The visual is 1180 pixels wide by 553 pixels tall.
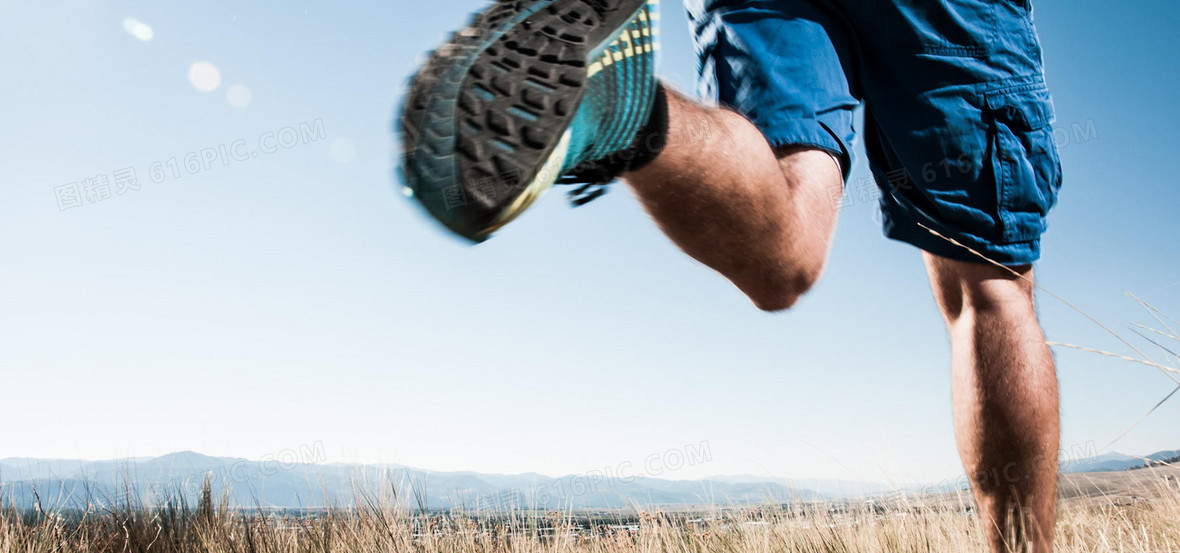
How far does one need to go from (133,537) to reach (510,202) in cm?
202

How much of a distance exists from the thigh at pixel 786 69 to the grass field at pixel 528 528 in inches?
39.3

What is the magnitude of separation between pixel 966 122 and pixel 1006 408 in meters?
0.56

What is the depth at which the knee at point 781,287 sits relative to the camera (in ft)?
3.79

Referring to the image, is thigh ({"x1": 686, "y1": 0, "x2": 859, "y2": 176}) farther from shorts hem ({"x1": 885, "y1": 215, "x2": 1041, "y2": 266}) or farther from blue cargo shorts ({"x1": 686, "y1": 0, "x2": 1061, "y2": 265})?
shorts hem ({"x1": 885, "y1": 215, "x2": 1041, "y2": 266})

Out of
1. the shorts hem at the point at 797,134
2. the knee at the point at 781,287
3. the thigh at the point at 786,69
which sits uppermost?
the thigh at the point at 786,69

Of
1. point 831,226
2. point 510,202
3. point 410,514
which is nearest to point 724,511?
point 410,514

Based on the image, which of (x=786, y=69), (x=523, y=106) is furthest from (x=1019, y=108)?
(x=523, y=106)

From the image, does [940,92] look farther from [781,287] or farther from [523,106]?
[523,106]

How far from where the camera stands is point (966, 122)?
1.37 metres

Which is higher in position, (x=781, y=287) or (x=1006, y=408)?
(x=781, y=287)

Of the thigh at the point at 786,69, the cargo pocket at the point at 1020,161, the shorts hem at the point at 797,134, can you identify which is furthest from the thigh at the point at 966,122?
the shorts hem at the point at 797,134

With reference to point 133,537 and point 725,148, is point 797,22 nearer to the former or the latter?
point 725,148

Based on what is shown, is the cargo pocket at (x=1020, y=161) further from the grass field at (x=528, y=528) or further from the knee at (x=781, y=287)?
the grass field at (x=528, y=528)

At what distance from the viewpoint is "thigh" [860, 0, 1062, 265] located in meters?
1.38
